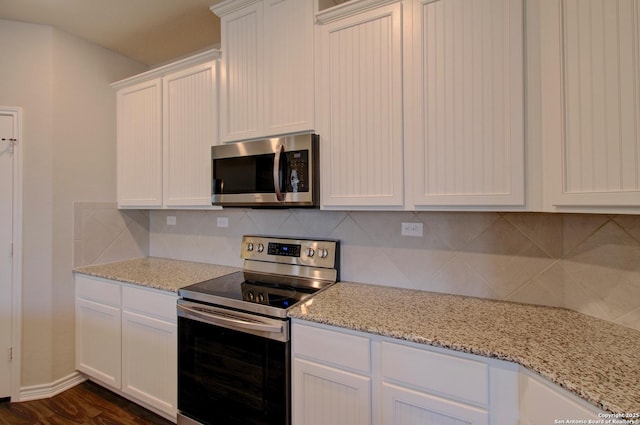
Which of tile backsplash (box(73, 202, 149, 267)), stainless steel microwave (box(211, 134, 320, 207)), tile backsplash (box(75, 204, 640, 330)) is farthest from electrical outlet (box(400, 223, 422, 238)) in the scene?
tile backsplash (box(73, 202, 149, 267))

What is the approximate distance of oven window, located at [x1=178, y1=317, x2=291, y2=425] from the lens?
138 centimetres

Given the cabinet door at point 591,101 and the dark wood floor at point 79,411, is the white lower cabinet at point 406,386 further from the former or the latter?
the dark wood floor at point 79,411

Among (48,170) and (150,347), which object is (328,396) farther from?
(48,170)

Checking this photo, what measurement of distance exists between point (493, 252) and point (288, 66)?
1496 millimetres

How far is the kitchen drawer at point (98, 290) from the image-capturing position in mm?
2043

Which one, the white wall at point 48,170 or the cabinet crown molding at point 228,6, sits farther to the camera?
the white wall at point 48,170

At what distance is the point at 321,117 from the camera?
1.62 metres

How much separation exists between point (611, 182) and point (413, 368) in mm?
928

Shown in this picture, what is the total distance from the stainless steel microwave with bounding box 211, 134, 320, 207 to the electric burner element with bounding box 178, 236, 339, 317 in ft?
1.30

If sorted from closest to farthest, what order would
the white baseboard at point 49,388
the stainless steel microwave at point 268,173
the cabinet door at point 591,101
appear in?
1. the cabinet door at point 591,101
2. the stainless steel microwave at point 268,173
3. the white baseboard at point 49,388

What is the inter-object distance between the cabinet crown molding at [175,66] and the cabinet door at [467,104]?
52.0 inches

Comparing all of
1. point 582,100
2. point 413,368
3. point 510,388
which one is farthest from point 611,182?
point 413,368

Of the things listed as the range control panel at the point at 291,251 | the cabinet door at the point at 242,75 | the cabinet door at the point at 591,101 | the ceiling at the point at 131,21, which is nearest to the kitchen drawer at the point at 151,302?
the range control panel at the point at 291,251

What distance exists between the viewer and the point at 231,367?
4.99ft
